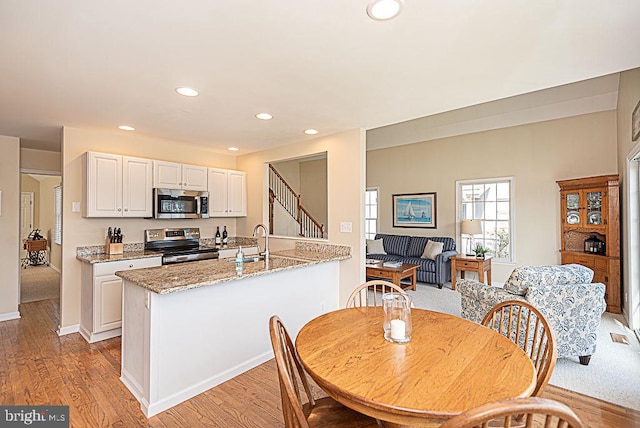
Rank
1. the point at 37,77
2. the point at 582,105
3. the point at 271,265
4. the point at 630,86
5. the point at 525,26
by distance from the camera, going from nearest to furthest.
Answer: the point at 525,26
the point at 37,77
the point at 271,265
the point at 630,86
the point at 582,105

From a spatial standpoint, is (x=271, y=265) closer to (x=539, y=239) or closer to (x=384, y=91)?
(x=384, y=91)

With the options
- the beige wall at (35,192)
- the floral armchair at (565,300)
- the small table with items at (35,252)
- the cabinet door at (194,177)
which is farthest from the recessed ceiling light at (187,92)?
the beige wall at (35,192)

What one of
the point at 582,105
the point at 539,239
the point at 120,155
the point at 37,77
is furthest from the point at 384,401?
the point at 582,105

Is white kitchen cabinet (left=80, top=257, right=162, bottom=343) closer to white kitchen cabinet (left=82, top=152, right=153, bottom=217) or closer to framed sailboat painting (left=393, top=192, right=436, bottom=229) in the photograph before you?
white kitchen cabinet (left=82, top=152, right=153, bottom=217)

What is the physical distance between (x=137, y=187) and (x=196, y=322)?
2444 mm

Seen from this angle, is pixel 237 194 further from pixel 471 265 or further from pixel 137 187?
pixel 471 265

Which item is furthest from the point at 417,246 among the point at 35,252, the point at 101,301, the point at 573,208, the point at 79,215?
the point at 35,252

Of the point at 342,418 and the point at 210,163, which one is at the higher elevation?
the point at 210,163

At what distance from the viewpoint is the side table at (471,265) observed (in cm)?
556

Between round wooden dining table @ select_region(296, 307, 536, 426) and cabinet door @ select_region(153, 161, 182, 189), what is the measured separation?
3.44 metres

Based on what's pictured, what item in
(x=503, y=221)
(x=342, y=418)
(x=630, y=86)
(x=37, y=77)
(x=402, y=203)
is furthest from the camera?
(x=402, y=203)

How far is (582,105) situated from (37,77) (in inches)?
273

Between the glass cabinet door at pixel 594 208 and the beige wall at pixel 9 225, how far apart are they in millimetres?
8147

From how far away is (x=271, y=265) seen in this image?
→ 3102 mm
